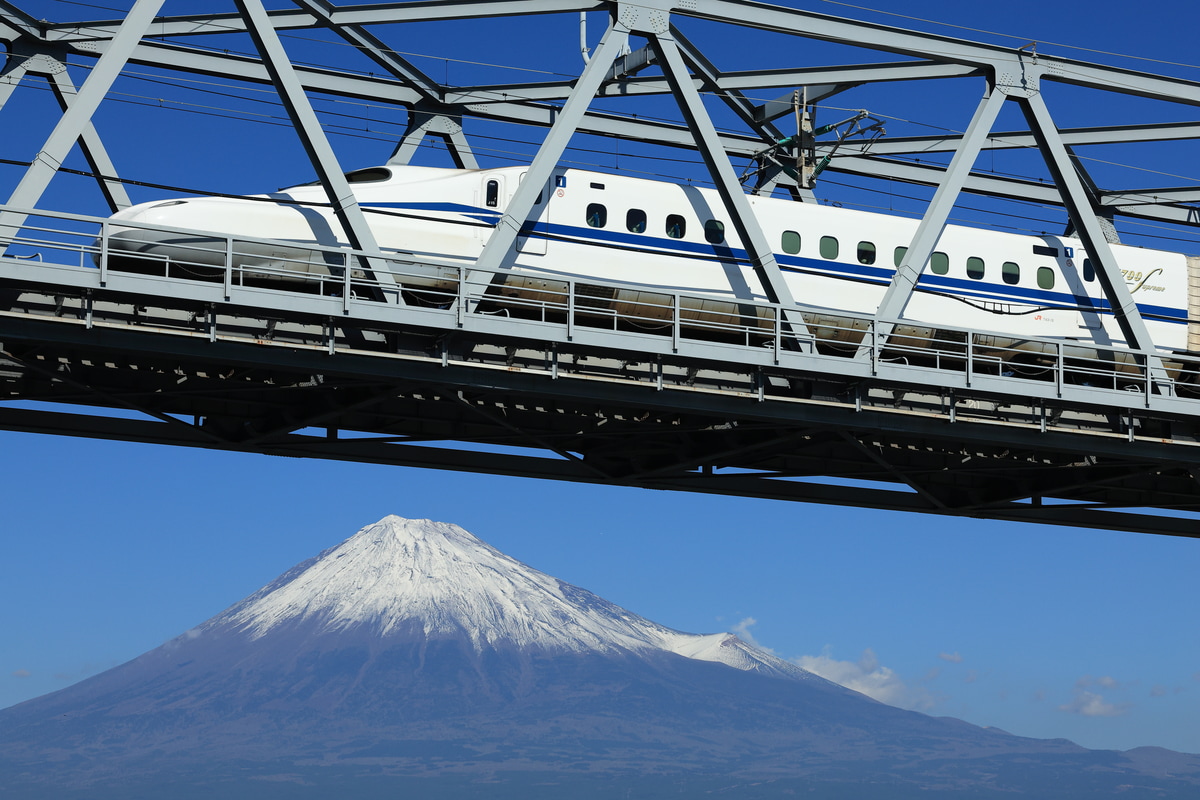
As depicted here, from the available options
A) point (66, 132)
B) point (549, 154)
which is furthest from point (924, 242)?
point (66, 132)

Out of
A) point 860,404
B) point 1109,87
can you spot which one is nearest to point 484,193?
point 860,404

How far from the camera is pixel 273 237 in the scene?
99.5ft

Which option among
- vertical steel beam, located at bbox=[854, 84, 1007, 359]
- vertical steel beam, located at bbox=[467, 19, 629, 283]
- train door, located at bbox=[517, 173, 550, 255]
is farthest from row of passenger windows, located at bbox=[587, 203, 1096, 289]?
vertical steel beam, located at bbox=[467, 19, 629, 283]

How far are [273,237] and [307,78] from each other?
897 cm

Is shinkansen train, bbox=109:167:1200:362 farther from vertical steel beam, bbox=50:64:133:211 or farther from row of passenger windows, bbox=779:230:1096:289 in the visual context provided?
vertical steel beam, bbox=50:64:133:211

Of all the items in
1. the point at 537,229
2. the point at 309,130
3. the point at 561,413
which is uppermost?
the point at 537,229

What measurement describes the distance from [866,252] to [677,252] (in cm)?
557

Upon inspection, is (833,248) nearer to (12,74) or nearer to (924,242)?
(924,242)

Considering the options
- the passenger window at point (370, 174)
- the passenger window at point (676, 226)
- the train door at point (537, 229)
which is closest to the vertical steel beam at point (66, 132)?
the passenger window at point (370, 174)

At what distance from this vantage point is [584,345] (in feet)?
93.7

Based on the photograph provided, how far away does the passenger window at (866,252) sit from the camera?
1474 inches

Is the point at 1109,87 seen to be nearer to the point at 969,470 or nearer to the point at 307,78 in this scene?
the point at 969,470

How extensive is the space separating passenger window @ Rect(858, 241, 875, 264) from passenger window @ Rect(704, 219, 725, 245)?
4.05 m

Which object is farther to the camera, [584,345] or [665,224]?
[665,224]
